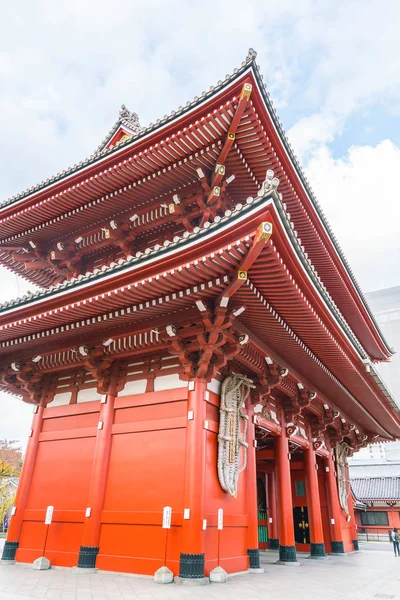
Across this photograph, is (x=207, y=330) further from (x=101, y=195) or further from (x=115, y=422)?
(x=101, y=195)

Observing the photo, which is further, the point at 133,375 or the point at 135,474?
the point at 133,375

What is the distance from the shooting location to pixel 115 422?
1140 cm

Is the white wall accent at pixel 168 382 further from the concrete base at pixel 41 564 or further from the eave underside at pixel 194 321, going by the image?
the concrete base at pixel 41 564

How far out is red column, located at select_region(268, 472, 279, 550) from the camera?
20737 mm

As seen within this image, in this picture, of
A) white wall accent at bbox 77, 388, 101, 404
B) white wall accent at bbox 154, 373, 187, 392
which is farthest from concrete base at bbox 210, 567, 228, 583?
white wall accent at bbox 77, 388, 101, 404

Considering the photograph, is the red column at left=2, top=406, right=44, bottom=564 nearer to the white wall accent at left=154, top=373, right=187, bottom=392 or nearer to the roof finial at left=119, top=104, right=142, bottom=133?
the white wall accent at left=154, top=373, right=187, bottom=392

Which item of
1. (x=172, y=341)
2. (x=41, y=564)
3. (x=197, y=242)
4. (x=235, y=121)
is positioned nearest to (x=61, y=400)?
(x=41, y=564)

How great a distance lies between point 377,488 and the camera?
38.6 m

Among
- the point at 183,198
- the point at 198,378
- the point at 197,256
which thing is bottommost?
the point at 198,378

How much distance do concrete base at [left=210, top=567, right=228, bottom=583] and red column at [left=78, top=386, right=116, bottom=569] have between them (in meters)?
3.06

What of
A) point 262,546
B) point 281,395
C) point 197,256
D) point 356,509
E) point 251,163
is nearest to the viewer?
point 197,256

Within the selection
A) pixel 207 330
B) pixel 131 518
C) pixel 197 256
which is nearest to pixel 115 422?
pixel 131 518

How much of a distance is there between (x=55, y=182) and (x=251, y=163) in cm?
633

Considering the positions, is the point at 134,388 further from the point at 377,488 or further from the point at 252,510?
the point at 377,488
